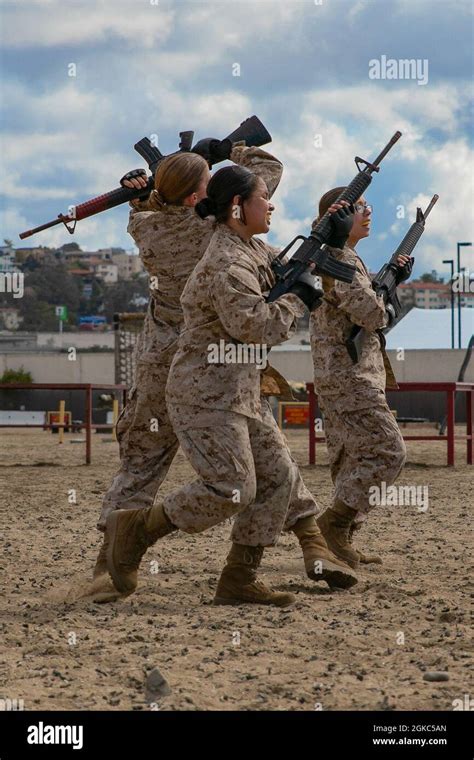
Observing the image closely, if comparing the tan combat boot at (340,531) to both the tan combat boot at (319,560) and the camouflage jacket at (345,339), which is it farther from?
the camouflage jacket at (345,339)

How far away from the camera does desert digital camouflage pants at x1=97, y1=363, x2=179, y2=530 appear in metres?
5.19

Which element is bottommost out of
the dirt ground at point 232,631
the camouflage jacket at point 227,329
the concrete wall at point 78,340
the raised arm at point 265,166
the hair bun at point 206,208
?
the dirt ground at point 232,631

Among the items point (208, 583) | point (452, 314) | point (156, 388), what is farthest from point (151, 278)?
point (452, 314)

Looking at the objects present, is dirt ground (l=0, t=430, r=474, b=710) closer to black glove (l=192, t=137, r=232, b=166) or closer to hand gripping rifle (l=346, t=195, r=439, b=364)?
hand gripping rifle (l=346, t=195, r=439, b=364)

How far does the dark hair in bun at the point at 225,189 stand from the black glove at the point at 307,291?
0.35 metres

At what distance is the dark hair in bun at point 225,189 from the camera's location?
15.4 ft

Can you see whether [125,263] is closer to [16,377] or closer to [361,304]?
[16,377]

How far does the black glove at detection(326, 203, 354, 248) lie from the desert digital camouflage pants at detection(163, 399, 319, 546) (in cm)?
80

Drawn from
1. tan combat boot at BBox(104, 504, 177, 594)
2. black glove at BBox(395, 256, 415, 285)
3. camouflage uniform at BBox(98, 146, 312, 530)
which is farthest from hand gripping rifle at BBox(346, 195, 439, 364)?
tan combat boot at BBox(104, 504, 177, 594)

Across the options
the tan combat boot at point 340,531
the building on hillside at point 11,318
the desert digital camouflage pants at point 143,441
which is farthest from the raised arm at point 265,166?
the building on hillside at point 11,318

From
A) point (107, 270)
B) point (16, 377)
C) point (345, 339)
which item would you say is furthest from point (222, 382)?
point (107, 270)

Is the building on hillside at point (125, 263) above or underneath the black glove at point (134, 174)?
above

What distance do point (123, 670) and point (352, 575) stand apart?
1.61 metres
